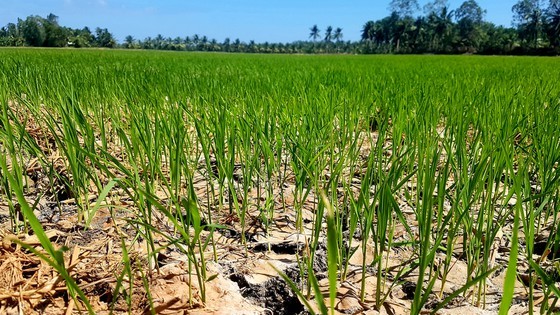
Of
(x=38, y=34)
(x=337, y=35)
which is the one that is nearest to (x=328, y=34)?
(x=337, y=35)

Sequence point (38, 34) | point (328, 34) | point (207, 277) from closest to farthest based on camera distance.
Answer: point (207, 277)
point (38, 34)
point (328, 34)

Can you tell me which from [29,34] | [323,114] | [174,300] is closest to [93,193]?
[174,300]

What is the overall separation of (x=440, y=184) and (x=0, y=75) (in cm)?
412

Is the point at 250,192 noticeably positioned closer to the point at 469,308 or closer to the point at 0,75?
the point at 469,308

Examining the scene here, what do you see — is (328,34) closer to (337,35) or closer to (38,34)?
(337,35)

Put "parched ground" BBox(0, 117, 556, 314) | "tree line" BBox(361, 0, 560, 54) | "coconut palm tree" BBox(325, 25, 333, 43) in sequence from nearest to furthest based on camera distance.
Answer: "parched ground" BBox(0, 117, 556, 314), "tree line" BBox(361, 0, 560, 54), "coconut palm tree" BBox(325, 25, 333, 43)

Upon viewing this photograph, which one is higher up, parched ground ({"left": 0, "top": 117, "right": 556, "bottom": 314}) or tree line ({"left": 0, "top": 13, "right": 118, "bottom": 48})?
tree line ({"left": 0, "top": 13, "right": 118, "bottom": 48})

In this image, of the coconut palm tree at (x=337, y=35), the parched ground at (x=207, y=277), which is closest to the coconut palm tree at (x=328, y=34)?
the coconut palm tree at (x=337, y=35)

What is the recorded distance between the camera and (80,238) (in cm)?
120

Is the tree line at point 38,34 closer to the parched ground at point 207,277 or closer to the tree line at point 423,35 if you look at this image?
the tree line at point 423,35

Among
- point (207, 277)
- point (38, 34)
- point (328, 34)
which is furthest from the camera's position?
point (328, 34)

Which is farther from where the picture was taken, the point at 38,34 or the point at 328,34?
the point at 328,34

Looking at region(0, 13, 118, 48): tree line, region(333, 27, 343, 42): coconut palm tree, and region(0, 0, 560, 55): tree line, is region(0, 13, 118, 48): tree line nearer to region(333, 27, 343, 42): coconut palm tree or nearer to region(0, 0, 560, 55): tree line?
region(0, 0, 560, 55): tree line

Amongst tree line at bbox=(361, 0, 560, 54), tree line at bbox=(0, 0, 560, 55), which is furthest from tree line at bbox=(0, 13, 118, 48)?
tree line at bbox=(361, 0, 560, 54)
